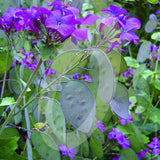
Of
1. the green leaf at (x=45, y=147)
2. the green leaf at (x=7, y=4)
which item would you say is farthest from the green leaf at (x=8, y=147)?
the green leaf at (x=7, y=4)

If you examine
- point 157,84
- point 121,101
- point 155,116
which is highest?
point 121,101

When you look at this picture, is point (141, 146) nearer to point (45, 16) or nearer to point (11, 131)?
point (11, 131)

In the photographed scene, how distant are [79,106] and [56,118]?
0.46ft

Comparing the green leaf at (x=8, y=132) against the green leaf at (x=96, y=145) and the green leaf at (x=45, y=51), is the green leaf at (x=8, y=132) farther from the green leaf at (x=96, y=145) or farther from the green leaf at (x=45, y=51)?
the green leaf at (x=45, y=51)

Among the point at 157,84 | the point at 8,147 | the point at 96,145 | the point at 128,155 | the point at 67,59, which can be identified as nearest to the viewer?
the point at 67,59

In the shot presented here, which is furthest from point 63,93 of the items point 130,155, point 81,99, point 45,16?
point 130,155

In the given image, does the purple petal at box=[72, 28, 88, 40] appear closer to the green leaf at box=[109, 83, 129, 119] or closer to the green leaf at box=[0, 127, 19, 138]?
the green leaf at box=[109, 83, 129, 119]

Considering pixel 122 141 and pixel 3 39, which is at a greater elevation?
pixel 3 39

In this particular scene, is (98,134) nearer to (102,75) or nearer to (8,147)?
(8,147)

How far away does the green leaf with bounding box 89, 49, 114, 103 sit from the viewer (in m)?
0.33

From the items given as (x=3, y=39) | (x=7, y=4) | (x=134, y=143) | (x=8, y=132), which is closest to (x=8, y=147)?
A: (x=8, y=132)

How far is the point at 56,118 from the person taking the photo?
0.50m

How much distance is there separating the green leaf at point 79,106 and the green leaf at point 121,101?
1.4 inches

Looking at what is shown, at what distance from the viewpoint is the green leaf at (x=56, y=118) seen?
488 millimetres
